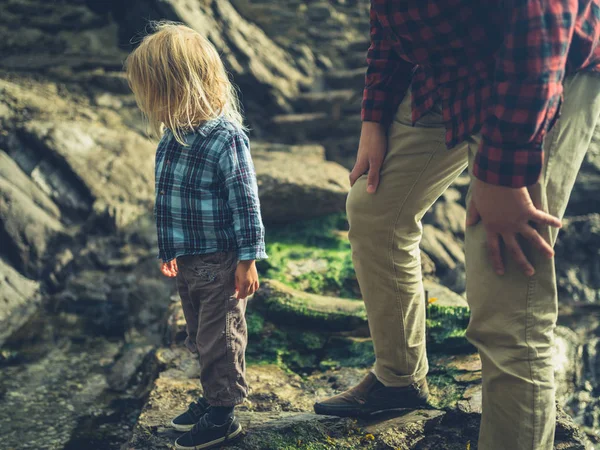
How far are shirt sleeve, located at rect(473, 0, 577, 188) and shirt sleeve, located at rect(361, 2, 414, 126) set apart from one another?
530 mm

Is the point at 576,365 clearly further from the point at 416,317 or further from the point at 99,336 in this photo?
the point at 99,336

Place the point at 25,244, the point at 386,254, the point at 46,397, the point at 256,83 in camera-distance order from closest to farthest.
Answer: the point at 386,254 < the point at 46,397 < the point at 25,244 < the point at 256,83

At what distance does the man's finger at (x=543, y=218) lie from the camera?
5.23ft

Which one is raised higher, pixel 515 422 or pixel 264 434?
pixel 515 422

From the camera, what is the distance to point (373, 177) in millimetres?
2018

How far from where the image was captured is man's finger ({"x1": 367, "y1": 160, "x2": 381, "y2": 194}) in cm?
201

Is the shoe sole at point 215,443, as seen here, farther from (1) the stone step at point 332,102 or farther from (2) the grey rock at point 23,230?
(1) the stone step at point 332,102

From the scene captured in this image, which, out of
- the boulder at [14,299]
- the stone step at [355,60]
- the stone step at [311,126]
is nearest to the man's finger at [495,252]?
the boulder at [14,299]

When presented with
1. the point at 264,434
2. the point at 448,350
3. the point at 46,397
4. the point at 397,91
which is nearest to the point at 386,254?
the point at 397,91

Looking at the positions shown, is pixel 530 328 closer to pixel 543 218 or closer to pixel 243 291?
pixel 543 218

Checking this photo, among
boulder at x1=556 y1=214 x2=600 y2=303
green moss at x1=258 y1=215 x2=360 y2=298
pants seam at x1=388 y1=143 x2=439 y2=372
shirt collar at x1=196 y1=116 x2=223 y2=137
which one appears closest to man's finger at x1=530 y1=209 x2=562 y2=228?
pants seam at x1=388 y1=143 x2=439 y2=372

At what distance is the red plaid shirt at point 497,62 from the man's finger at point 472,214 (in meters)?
0.11

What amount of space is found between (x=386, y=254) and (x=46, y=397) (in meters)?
2.04

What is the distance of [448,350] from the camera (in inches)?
112
